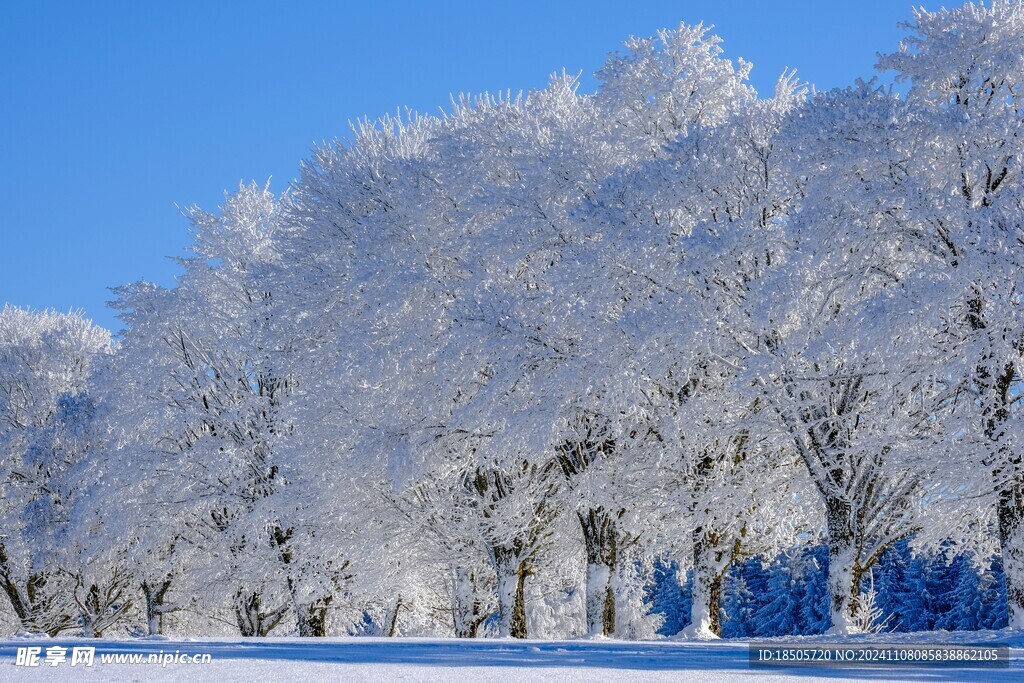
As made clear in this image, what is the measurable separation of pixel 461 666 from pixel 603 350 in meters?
9.72

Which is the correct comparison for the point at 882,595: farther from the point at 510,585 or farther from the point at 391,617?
the point at 510,585

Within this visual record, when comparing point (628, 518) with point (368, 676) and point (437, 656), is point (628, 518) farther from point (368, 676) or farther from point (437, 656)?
point (368, 676)

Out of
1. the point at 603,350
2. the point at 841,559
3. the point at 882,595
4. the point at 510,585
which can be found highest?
the point at 603,350

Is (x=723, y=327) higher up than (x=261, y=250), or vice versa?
(x=261, y=250)

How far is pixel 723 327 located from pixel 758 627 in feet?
210

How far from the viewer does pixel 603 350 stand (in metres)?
17.2

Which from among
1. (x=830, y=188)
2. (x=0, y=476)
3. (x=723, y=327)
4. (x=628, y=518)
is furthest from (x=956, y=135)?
(x=0, y=476)

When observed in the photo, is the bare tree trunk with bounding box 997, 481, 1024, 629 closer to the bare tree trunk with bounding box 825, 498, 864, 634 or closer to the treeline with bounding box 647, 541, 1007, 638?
the bare tree trunk with bounding box 825, 498, 864, 634

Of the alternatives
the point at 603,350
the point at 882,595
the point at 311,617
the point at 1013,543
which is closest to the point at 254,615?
the point at 311,617

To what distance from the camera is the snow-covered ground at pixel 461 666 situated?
6820 millimetres

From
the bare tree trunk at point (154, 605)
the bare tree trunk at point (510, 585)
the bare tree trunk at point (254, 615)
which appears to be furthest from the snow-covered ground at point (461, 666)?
the bare tree trunk at point (154, 605)

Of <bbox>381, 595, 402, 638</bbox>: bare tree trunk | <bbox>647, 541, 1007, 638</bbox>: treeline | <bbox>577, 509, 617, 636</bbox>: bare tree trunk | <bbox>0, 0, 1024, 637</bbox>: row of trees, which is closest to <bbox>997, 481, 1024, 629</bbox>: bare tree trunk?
<bbox>0, 0, 1024, 637</bbox>: row of trees

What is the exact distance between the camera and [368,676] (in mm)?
6910

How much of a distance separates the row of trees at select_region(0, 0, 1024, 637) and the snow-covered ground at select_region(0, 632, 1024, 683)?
19.9 feet
